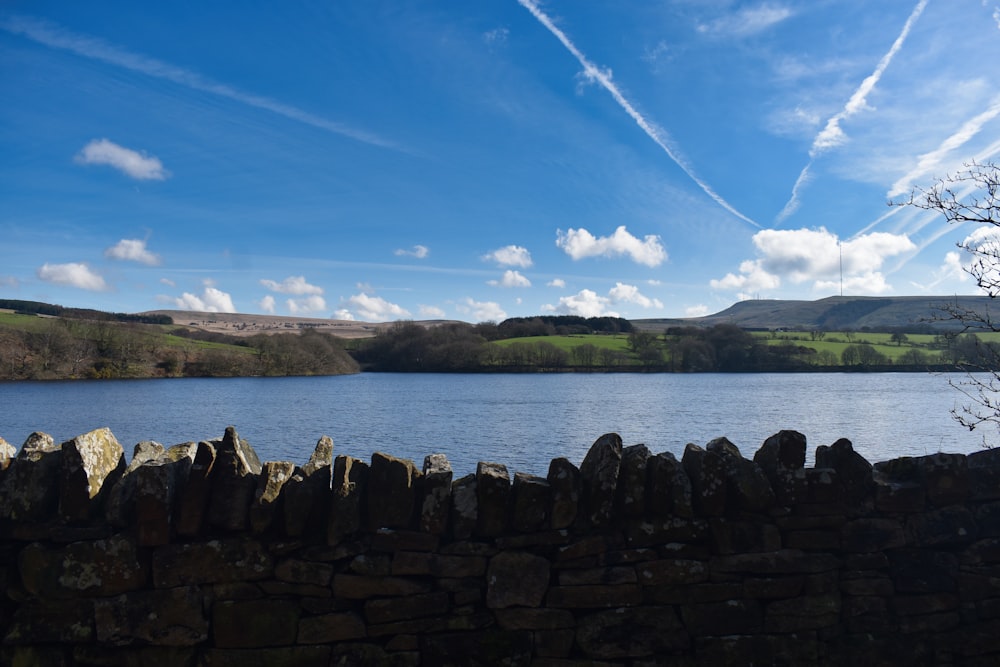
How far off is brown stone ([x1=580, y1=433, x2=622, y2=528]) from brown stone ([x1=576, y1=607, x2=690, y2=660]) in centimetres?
53

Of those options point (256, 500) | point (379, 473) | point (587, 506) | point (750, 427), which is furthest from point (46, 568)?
point (750, 427)

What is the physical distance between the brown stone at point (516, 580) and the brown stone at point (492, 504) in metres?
0.16

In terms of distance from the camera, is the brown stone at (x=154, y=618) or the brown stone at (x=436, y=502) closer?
the brown stone at (x=154, y=618)

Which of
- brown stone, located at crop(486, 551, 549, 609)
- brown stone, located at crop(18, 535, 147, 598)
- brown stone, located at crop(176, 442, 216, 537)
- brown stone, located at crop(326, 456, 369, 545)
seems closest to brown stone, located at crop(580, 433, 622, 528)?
brown stone, located at crop(486, 551, 549, 609)

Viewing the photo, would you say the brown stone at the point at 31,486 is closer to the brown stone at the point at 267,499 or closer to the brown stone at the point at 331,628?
the brown stone at the point at 267,499

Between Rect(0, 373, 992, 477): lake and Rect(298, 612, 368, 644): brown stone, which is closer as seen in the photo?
Rect(298, 612, 368, 644): brown stone

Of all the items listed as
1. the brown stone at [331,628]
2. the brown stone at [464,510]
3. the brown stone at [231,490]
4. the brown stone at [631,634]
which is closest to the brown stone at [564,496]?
the brown stone at [464,510]

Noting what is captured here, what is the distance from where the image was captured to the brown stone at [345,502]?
3.60 m

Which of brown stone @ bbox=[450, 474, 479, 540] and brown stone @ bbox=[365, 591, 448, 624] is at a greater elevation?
brown stone @ bbox=[450, 474, 479, 540]

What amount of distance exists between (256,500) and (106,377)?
286ft

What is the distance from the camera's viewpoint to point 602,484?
3.80 m

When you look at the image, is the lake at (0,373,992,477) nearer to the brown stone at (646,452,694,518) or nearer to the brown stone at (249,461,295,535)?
the brown stone at (646,452,694,518)

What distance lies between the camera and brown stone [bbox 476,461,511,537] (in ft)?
12.2

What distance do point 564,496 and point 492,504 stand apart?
0.43 meters
